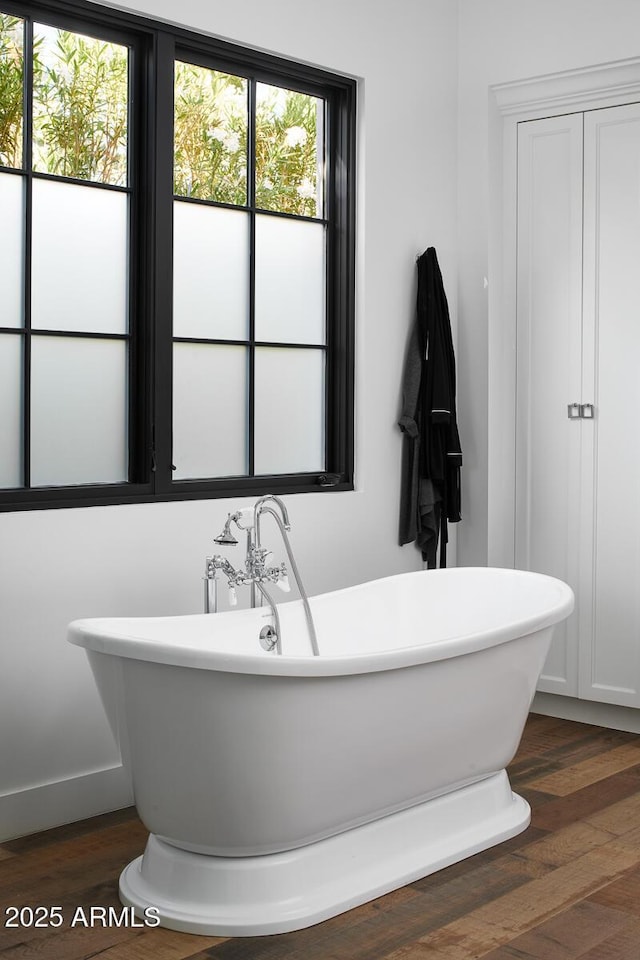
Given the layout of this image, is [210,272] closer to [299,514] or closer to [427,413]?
[299,514]

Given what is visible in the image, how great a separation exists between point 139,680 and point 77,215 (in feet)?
4.98

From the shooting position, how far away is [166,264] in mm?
3373

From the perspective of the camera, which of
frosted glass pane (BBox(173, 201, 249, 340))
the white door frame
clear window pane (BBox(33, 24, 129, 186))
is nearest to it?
clear window pane (BBox(33, 24, 129, 186))

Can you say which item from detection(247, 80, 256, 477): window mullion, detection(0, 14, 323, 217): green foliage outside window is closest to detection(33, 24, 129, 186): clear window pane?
detection(0, 14, 323, 217): green foliage outside window

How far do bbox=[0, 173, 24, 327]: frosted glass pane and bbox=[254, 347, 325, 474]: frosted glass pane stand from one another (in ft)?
3.07

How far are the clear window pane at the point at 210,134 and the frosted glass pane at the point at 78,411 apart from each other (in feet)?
2.08

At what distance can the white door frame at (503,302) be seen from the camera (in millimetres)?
4305

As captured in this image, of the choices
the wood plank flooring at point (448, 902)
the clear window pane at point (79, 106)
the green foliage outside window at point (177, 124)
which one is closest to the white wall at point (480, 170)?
the green foliage outside window at point (177, 124)

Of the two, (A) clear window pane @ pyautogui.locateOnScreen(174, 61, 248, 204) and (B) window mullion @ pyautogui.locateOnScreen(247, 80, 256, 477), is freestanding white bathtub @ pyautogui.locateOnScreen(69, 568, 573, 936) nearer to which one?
(B) window mullion @ pyautogui.locateOnScreen(247, 80, 256, 477)

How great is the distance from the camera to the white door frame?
14.1ft

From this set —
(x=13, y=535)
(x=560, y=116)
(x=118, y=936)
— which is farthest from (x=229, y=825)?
(x=560, y=116)

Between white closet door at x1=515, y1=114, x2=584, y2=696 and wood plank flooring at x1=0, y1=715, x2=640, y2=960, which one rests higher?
white closet door at x1=515, y1=114, x2=584, y2=696

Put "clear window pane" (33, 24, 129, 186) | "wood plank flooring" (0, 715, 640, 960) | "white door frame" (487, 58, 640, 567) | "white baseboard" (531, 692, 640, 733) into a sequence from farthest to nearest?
1. "white door frame" (487, 58, 640, 567)
2. "white baseboard" (531, 692, 640, 733)
3. "clear window pane" (33, 24, 129, 186)
4. "wood plank flooring" (0, 715, 640, 960)

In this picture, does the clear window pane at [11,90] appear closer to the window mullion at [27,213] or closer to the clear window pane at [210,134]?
the window mullion at [27,213]
